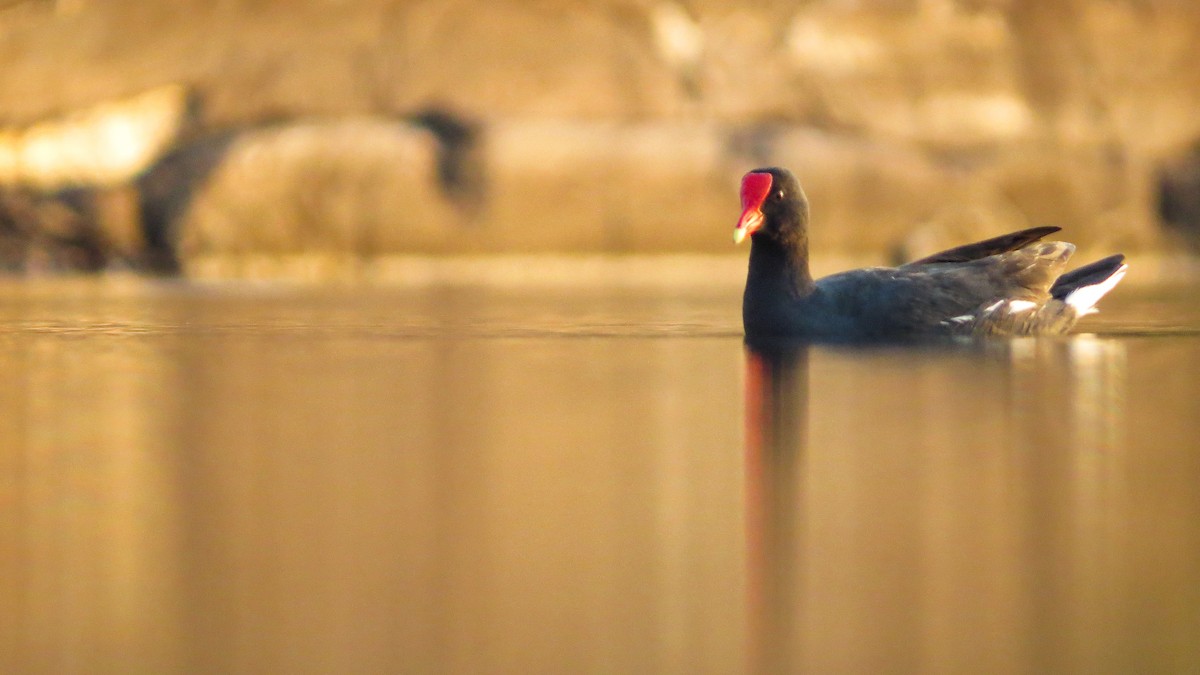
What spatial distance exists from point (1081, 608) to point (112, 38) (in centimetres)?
1049

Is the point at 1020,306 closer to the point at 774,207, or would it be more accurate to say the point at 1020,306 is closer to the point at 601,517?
the point at 774,207

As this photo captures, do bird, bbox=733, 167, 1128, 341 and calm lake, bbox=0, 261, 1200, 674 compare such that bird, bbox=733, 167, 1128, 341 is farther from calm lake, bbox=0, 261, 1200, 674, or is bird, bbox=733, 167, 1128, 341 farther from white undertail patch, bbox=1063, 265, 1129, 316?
calm lake, bbox=0, 261, 1200, 674

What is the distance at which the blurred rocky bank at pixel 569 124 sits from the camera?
10.1 metres

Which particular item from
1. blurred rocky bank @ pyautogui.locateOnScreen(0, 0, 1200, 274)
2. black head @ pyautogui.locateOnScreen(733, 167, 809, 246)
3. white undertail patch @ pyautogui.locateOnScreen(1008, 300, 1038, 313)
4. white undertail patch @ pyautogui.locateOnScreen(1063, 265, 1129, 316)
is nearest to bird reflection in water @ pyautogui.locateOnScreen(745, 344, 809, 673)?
black head @ pyautogui.locateOnScreen(733, 167, 809, 246)

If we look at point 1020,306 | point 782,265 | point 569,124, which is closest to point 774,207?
point 782,265

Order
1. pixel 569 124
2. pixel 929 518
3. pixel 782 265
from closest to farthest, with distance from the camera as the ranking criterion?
pixel 929 518, pixel 782 265, pixel 569 124

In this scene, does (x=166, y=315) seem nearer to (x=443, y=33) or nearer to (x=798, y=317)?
(x=798, y=317)

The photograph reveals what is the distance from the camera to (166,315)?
5.96 metres

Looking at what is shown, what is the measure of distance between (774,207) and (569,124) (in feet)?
18.1

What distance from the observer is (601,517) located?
1894 mm

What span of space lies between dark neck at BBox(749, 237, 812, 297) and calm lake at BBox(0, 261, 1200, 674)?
83cm

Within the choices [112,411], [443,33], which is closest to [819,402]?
[112,411]

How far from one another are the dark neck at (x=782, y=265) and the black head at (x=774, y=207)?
24 millimetres

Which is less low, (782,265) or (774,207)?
(774,207)
